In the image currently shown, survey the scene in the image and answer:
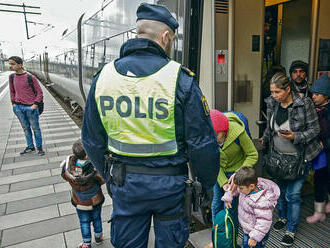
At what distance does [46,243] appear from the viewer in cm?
303

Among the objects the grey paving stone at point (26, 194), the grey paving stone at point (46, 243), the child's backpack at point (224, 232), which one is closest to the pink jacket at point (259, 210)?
the child's backpack at point (224, 232)

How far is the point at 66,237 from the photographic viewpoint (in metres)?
3.13

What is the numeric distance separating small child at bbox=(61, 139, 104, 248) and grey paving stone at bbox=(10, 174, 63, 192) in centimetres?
214

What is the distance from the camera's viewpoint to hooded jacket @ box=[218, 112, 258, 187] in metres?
2.44

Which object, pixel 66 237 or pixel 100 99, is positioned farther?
pixel 66 237

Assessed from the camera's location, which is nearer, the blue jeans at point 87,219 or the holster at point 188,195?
the holster at point 188,195

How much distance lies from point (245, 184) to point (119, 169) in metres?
1.05

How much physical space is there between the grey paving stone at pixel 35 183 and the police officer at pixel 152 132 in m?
3.19

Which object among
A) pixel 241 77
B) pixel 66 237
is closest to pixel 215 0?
pixel 241 77

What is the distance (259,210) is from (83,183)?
1.43 meters

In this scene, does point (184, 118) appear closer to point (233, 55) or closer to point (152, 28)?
point (152, 28)

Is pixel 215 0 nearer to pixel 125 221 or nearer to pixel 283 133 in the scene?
pixel 283 133

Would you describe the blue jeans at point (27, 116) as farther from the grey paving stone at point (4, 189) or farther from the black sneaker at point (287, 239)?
the black sneaker at point (287, 239)

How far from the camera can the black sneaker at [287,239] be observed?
2.81 m
